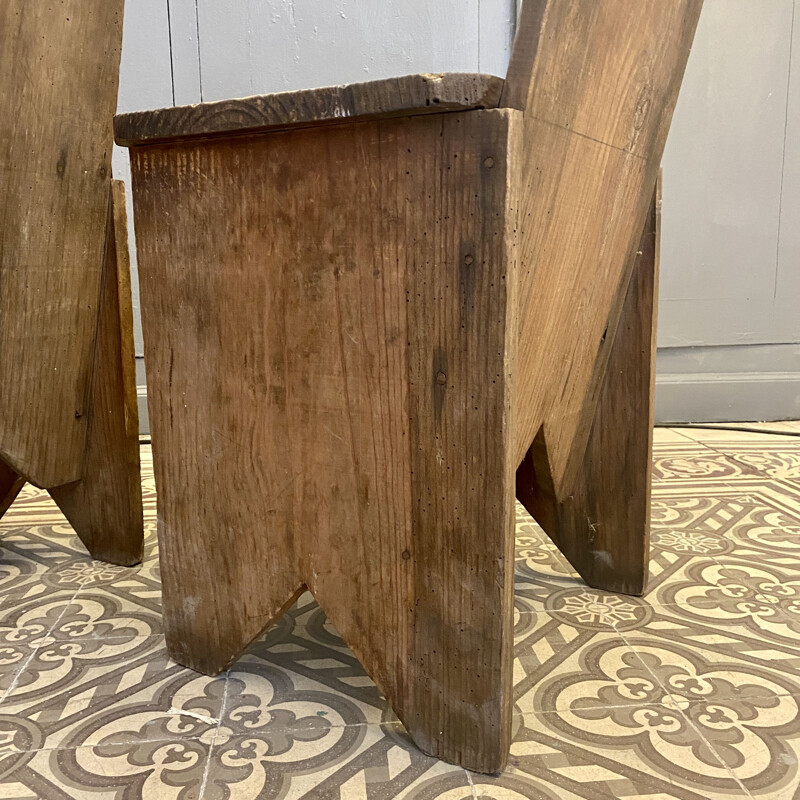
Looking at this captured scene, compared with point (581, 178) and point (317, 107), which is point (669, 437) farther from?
point (317, 107)

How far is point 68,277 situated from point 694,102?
1868 mm

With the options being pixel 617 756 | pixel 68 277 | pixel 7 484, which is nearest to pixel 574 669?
pixel 617 756

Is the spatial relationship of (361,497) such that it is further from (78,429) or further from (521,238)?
(78,429)

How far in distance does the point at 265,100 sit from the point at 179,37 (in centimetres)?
160

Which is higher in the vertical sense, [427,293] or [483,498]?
[427,293]

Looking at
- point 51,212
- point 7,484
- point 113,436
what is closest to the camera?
point 51,212

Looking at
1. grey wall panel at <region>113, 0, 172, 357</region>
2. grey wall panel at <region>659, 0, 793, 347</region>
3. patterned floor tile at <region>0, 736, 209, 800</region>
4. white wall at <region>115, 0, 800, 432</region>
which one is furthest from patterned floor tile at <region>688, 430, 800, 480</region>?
grey wall panel at <region>113, 0, 172, 357</region>

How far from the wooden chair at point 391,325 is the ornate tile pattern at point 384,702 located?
0.22ft

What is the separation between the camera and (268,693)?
885mm

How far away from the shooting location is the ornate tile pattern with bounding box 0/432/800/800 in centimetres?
73

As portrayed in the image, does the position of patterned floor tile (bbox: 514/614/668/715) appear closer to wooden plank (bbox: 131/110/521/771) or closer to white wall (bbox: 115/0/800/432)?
wooden plank (bbox: 131/110/521/771)

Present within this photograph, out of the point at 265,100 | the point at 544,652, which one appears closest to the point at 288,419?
the point at 265,100

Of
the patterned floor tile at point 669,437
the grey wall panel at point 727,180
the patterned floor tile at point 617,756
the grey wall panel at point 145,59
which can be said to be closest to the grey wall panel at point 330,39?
the grey wall panel at point 145,59

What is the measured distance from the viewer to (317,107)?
679 millimetres
